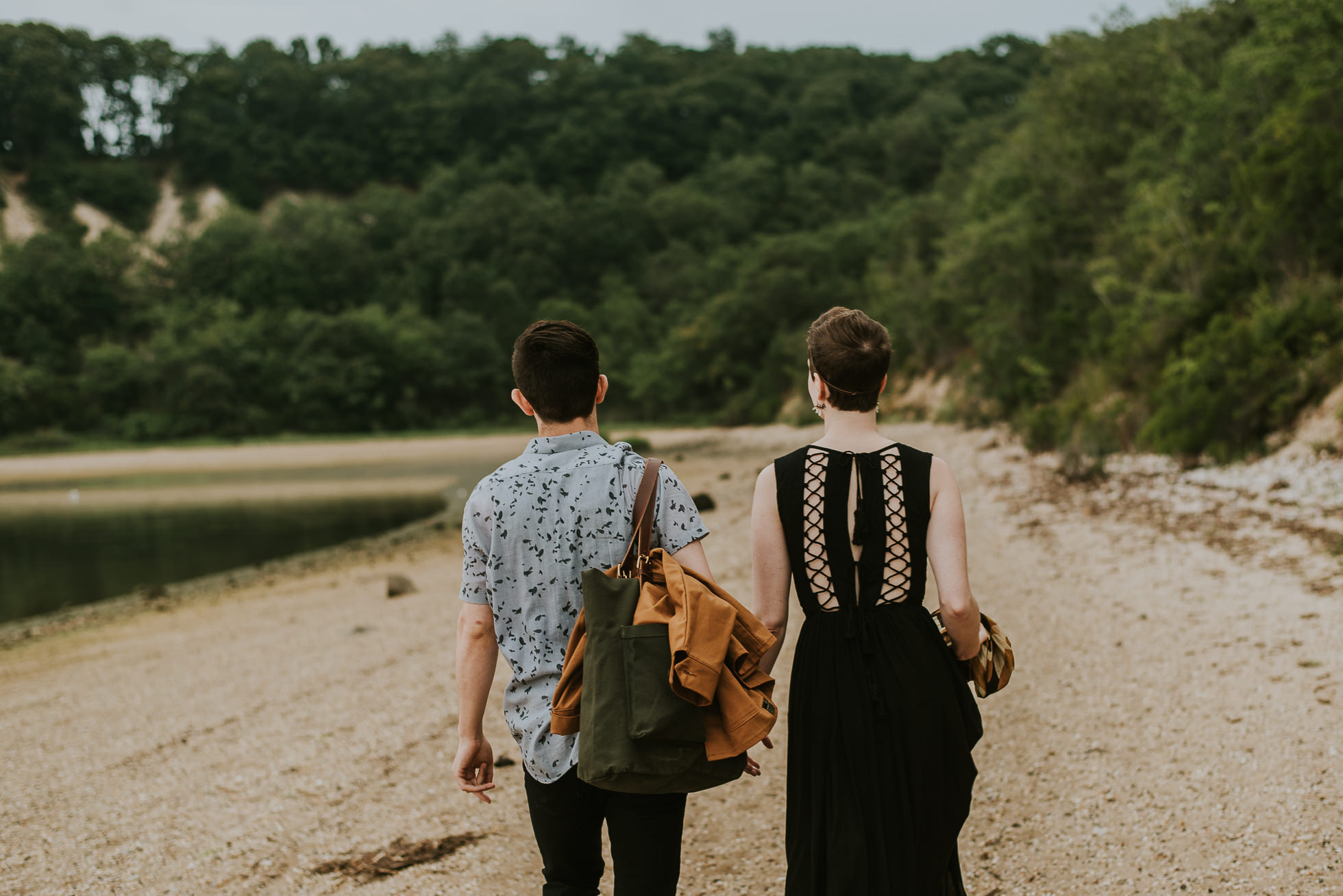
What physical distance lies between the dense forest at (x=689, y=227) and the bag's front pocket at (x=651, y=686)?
12.4 meters

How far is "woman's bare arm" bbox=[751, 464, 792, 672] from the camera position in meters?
2.12

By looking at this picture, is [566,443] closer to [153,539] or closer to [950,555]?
[950,555]

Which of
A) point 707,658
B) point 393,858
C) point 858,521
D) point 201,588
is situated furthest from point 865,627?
point 201,588

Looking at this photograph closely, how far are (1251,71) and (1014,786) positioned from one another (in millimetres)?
14642

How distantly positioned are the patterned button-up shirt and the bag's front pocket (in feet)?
0.82

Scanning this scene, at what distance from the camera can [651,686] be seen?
5.91ft

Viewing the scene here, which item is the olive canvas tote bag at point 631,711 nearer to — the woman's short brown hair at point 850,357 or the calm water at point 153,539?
the woman's short brown hair at point 850,357

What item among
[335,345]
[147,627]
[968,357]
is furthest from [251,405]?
[147,627]

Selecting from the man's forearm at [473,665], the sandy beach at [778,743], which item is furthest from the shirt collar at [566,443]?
the sandy beach at [778,743]

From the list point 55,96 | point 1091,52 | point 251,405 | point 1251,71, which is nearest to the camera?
point 1251,71

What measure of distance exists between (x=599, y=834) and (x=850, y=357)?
1288mm

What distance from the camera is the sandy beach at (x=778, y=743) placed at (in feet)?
11.7

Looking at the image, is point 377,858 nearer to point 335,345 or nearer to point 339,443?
point 339,443

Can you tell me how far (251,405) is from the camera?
165ft
